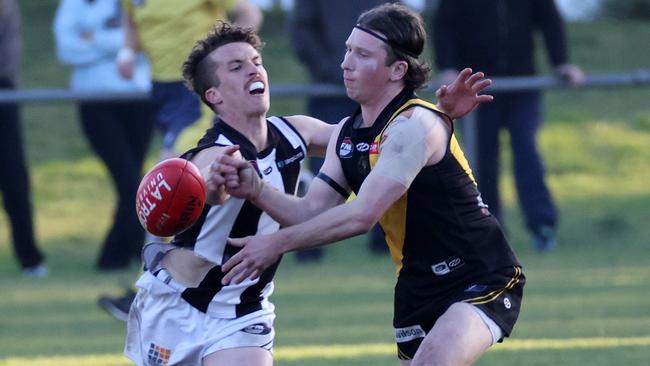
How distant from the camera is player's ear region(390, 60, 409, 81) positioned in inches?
210

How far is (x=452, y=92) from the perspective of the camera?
5297 mm

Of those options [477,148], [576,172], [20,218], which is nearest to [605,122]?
[576,172]

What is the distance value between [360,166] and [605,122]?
35.9 ft

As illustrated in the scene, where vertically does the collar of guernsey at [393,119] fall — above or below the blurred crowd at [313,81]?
above

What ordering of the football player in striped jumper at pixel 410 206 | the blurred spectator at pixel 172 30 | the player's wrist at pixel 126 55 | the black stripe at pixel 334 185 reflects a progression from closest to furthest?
the football player in striped jumper at pixel 410 206 < the black stripe at pixel 334 185 < the blurred spectator at pixel 172 30 < the player's wrist at pixel 126 55

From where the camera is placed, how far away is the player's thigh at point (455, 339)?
4.99m

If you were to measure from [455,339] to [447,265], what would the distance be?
0.34 m

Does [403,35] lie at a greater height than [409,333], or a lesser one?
greater

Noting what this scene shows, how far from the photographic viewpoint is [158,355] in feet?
18.8

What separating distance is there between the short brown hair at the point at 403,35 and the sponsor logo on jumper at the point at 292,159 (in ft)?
2.23

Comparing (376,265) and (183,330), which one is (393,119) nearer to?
(183,330)

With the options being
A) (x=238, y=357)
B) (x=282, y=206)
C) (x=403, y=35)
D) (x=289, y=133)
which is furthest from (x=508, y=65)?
(x=282, y=206)

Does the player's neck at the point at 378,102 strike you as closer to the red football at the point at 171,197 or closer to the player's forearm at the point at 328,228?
the player's forearm at the point at 328,228

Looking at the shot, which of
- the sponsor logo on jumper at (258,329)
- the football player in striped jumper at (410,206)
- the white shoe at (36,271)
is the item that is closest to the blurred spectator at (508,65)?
the white shoe at (36,271)
